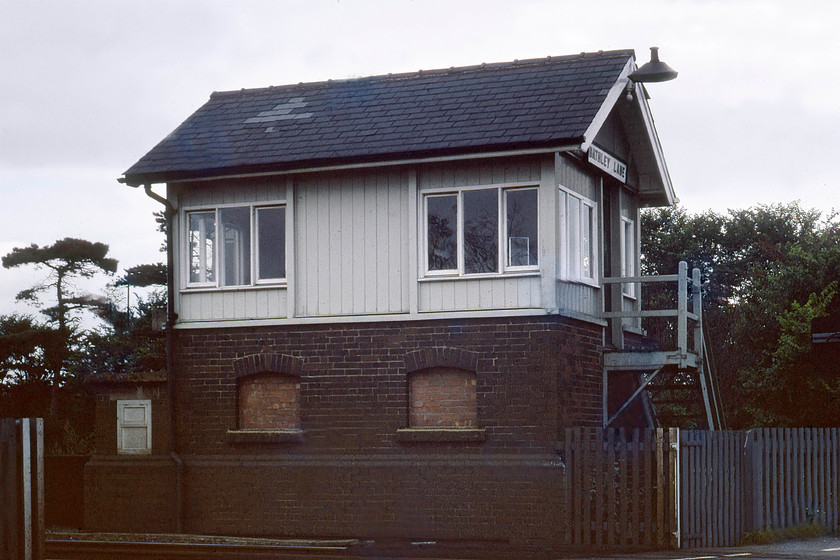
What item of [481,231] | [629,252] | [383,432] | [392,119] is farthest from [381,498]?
[629,252]

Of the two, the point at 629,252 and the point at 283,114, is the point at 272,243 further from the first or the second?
the point at 629,252

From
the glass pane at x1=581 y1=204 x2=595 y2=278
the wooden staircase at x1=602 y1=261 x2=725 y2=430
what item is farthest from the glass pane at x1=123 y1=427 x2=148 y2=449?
the glass pane at x1=581 y1=204 x2=595 y2=278

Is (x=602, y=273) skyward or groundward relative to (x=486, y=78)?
groundward

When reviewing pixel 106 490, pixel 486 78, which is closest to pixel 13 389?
pixel 106 490

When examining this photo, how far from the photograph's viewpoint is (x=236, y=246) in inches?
832

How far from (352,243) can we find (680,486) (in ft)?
21.8

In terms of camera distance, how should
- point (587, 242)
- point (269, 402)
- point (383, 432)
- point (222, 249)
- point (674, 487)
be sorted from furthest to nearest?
point (222, 249) < point (587, 242) < point (269, 402) < point (383, 432) < point (674, 487)

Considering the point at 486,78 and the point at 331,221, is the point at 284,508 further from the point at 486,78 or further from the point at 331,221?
the point at 486,78

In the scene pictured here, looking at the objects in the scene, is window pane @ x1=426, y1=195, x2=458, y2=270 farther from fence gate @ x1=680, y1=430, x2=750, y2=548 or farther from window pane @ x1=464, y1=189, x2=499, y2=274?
fence gate @ x1=680, y1=430, x2=750, y2=548

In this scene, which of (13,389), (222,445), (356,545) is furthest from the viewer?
(13,389)

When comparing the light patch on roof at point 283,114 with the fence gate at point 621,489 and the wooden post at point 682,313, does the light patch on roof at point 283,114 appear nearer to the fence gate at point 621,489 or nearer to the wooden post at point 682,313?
the wooden post at point 682,313

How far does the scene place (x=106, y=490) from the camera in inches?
830

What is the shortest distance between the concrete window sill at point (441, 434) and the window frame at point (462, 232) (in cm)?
228

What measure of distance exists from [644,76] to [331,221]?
526 cm
